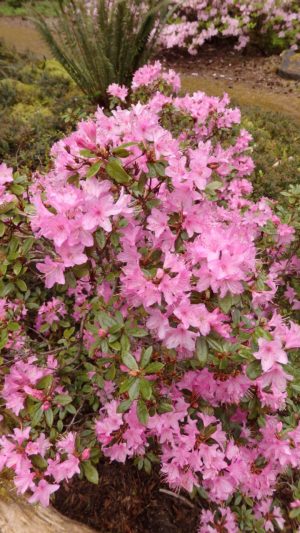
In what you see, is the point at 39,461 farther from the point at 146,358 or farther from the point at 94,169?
the point at 94,169

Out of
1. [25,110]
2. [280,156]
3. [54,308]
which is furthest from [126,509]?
[25,110]

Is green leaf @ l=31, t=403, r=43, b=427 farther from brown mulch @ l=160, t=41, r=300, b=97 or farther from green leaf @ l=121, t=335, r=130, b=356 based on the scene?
brown mulch @ l=160, t=41, r=300, b=97

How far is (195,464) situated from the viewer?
1.58 m

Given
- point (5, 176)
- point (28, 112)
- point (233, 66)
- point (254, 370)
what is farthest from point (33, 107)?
point (254, 370)

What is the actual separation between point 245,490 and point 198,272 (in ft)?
Answer: 3.55

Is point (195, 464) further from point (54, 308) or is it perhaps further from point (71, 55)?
point (71, 55)

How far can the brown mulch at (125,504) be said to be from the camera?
2.10 meters

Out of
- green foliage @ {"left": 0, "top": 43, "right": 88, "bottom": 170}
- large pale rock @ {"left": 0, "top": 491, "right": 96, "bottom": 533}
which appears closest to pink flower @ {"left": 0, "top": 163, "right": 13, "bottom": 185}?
large pale rock @ {"left": 0, "top": 491, "right": 96, "bottom": 533}

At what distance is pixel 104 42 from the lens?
5.60 m

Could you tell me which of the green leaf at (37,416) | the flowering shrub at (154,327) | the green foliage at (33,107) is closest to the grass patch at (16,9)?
the green foliage at (33,107)

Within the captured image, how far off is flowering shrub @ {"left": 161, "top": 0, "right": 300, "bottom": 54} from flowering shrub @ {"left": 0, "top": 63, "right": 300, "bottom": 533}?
317 inches

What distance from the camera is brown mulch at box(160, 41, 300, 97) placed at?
24.6 feet

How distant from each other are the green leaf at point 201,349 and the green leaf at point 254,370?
0.43 feet

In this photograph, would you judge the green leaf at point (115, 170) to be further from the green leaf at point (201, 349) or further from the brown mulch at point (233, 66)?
the brown mulch at point (233, 66)
